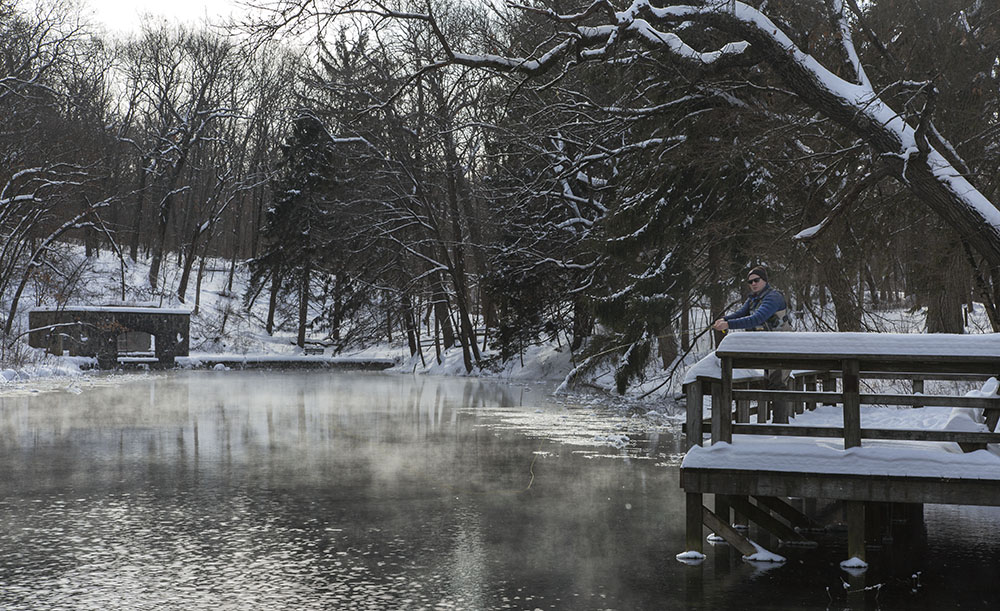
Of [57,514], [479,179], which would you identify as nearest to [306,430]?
[57,514]

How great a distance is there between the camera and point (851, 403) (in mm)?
8414

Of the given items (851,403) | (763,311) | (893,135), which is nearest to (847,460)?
(851,403)

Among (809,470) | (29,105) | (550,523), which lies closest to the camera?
(809,470)

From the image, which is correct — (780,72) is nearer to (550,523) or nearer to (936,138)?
(936,138)

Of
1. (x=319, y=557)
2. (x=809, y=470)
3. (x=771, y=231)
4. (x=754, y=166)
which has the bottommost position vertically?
(x=319, y=557)

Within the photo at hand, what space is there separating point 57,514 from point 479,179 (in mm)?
34223

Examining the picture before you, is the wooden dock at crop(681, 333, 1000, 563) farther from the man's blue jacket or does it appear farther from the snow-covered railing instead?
the man's blue jacket

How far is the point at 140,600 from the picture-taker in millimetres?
7219

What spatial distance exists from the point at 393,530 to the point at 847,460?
4191mm

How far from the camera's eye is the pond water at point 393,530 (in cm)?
755

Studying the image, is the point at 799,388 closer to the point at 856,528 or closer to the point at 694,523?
the point at 856,528

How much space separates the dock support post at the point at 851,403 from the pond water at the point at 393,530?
107cm

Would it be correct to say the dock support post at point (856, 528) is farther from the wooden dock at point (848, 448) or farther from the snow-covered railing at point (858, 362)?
the snow-covered railing at point (858, 362)

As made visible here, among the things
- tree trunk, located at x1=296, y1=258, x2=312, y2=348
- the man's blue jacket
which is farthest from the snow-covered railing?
tree trunk, located at x1=296, y1=258, x2=312, y2=348
